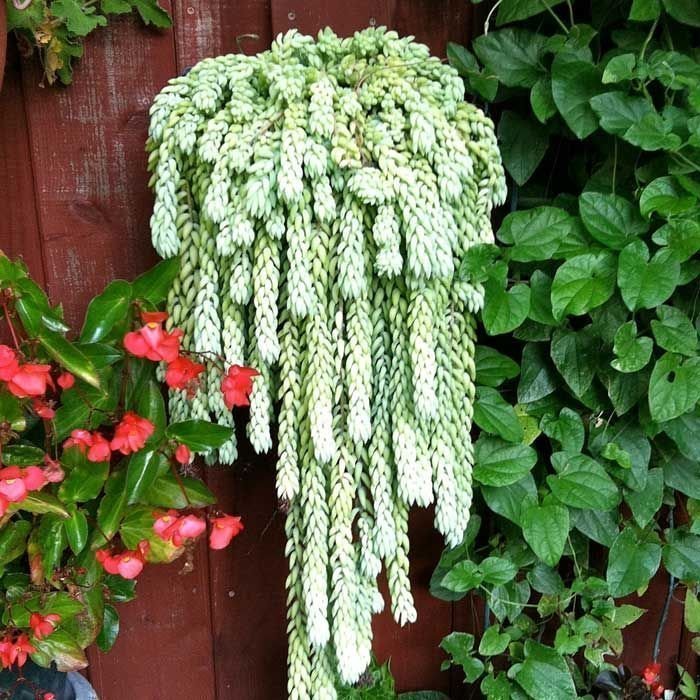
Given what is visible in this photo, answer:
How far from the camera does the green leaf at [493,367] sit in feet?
3.25

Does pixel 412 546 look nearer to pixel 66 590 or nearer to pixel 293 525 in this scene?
pixel 293 525

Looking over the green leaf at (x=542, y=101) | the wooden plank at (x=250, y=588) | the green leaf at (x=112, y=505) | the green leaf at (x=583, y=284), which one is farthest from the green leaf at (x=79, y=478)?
the green leaf at (x=542, y=101)

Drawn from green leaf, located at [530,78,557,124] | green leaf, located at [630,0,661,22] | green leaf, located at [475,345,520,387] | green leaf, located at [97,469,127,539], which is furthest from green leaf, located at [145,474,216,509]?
green leaf, located at [630,0,661,22]

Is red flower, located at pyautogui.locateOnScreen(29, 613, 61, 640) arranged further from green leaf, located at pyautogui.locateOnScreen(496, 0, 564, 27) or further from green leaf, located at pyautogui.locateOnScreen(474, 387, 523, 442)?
green leaf, located at pyautogui.locateOnScreen(496, 0, 564, 27)

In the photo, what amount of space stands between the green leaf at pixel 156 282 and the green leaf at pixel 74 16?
33 centimetres

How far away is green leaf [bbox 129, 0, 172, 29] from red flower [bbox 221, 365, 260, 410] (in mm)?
519

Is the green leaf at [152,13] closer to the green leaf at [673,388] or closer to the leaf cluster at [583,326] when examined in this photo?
the leaf cluster at [583,326]

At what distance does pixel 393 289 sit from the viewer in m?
0.85

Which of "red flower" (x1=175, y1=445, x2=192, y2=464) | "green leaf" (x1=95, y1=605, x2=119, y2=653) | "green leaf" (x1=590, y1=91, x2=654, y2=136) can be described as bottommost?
"green leaf" (x1=95, y1=605, x2=119, y2=653)

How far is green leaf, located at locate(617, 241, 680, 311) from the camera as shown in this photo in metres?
0.86

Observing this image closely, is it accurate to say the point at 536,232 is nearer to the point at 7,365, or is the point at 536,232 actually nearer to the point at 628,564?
the point at 628,564

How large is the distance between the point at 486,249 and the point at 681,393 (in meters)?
0.32

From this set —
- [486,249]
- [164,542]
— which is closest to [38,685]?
[164,542]

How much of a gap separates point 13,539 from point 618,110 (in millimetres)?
949
